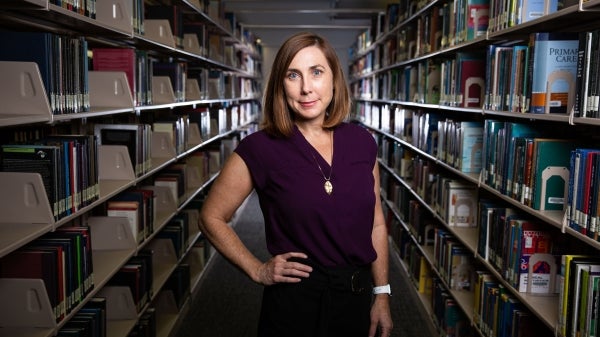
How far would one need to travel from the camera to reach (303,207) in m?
1.60

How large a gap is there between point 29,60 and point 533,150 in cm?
183

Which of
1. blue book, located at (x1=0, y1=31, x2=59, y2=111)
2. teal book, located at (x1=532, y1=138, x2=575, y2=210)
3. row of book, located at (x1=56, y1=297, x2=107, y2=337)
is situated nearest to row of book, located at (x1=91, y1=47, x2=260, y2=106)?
blue book, located at (x1=0, y1=31, x2=59, y2=111)

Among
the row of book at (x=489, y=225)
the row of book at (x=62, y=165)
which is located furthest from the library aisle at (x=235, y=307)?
the row of book at (x=62, y=165)

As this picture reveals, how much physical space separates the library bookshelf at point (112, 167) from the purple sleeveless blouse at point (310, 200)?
2.27 ft

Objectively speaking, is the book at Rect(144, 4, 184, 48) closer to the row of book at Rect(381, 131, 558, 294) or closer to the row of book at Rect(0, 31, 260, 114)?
the row of book at Rect(0, 31, 260, 114)

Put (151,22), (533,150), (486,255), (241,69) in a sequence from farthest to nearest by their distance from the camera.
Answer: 1. (241,69)
2. (151,22)
3. (486,255)
4. (533,150)

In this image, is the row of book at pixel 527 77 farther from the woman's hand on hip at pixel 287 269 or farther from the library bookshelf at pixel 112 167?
the library bookshelf at pixel 112 167

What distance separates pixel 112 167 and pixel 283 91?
1439 millimetres

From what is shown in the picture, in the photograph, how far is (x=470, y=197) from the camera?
10.9ft

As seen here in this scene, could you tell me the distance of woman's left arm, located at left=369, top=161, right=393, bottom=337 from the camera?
1.80 metres

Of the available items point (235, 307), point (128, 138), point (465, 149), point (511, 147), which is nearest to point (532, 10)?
point (511, 147)

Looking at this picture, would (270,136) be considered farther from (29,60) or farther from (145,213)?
(145,213)

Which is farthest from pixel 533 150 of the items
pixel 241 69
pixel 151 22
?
pixel 241 69

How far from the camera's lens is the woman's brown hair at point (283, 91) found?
64.4 inches
